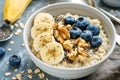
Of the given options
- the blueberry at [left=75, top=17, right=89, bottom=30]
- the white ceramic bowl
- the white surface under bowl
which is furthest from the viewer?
the white surface under bowl

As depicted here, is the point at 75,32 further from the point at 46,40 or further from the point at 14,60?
the point at 14,60

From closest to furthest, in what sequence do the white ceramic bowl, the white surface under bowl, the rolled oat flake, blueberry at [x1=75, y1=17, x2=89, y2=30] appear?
the white ceramic bowl → blueberry at [x1=75, y1=17, x2=89, y2=30] → the rolled oat flake → the white surface under bowl

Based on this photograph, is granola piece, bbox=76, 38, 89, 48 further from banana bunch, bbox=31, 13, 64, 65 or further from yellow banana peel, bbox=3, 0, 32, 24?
yellow banana peel, bbox=3, 0, 32, 24

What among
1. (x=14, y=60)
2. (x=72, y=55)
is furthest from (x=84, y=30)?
(x=14, y=60)

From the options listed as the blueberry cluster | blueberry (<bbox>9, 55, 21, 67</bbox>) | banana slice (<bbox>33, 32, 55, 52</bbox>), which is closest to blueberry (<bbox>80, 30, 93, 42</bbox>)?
the blueberry cluster

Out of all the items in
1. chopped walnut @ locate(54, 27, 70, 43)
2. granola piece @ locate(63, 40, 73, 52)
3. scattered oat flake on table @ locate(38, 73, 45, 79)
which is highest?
chopped walnut @ locate(54, 27, 70, 43)

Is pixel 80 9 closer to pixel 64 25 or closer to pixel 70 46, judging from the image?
pixel 64 25

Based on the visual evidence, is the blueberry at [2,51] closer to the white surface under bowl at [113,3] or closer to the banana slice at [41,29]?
the banana slice at [41,29]

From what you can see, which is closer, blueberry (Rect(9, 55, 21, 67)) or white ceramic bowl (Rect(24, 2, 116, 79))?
white ceramic bowl (Rect(24, 2, 116, 79))
